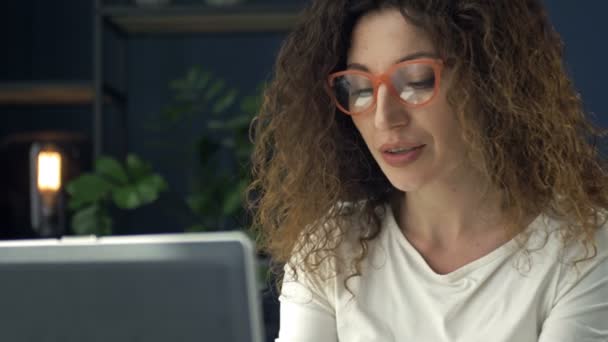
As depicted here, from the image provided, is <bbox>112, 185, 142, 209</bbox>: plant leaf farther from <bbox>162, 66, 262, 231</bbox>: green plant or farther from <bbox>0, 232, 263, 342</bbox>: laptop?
<bbox>0, 232, 263, 342</bbox>: laptop

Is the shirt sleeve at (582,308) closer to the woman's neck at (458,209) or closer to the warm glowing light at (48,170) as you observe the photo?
the woman's neck at (458,209)

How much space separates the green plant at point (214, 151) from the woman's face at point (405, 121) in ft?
6.81

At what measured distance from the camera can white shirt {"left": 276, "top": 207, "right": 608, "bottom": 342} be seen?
1315 mm

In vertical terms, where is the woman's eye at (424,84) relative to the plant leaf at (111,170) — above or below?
above

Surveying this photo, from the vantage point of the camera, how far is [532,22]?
4.58ft

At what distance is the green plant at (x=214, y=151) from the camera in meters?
3.66

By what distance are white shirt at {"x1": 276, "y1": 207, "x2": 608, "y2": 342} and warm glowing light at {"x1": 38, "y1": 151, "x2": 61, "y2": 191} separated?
1857mm

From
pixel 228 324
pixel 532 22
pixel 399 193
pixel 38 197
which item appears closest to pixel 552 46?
pixel 532 22

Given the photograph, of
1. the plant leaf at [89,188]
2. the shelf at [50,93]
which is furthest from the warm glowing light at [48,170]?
the shelf at [50,93]

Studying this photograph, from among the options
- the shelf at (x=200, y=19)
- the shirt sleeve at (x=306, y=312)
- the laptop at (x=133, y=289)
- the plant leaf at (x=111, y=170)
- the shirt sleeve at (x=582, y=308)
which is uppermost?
the shelf at (x=200, y=19)

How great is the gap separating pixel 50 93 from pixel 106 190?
696 mm

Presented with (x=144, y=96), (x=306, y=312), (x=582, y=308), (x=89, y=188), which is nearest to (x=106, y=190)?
(x=89, y=188)

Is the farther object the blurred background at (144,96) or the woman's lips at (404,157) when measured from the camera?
the blurred background at (144,96)

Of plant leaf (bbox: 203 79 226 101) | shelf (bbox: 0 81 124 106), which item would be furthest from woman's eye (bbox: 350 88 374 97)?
shelf (bbox: 0 81 124 106)
